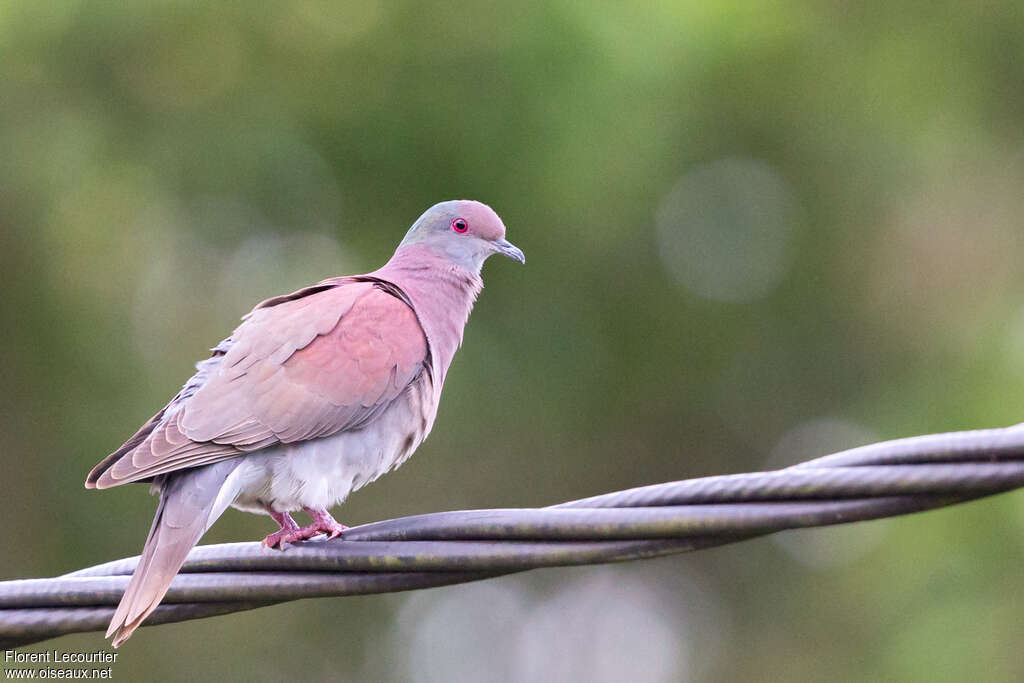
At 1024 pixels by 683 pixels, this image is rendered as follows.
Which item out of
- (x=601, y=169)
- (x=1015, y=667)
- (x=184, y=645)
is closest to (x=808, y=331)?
(x=601, y=169)

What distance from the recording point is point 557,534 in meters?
2.22

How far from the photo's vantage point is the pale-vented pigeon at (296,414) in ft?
10.2

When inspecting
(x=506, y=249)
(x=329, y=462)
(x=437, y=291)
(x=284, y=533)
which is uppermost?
(x=506, y=249)

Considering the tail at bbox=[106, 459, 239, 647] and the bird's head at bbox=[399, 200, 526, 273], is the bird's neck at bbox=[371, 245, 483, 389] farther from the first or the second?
the tail at bbox=[106, 459, 239, 647]

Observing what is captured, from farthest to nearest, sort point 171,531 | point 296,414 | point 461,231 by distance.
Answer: point 461,231 → point 296,414 → point 171,531

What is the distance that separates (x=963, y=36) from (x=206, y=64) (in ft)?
16.1

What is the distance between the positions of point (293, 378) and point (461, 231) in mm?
1200

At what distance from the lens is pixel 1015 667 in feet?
22.1

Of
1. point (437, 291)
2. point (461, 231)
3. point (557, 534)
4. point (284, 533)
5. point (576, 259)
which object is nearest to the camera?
point (557, 534)

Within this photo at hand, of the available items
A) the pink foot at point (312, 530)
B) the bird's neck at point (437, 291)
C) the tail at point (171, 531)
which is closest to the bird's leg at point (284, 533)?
the pink foot at point (312, 530)

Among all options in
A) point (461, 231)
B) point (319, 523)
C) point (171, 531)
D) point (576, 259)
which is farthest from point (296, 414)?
point (576, 259)

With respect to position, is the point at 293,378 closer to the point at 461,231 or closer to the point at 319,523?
the point at 319,523

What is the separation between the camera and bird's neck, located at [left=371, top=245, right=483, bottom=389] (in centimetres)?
386

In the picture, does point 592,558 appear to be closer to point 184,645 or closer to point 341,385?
point 341,385
